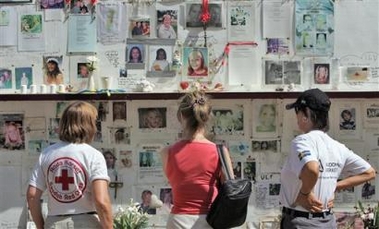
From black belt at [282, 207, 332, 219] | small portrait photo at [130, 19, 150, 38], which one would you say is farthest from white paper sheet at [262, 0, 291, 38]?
black belt at [282, 207, 332, 219]

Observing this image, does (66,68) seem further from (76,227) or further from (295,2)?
(76,227)

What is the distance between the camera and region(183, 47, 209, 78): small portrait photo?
19.6 feet

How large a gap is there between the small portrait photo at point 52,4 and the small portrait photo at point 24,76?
616 mm

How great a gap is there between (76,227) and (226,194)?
885 mm

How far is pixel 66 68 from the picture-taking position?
19.8 ft

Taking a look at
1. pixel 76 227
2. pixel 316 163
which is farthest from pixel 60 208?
pixel 316 163

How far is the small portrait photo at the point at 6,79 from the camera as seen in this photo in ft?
19.8

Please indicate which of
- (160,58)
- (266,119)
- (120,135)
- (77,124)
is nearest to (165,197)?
(120,135)

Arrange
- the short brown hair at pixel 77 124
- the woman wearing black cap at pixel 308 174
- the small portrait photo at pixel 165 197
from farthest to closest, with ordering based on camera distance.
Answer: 1. the small portrait photo at pixel 165 197
2. the short brown hair at pixel 77 124
3. the woman wearing black cap at pixel 308 174

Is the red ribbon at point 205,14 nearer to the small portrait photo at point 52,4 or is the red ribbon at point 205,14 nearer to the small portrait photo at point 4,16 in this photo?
the small portrait photo at point 52,4

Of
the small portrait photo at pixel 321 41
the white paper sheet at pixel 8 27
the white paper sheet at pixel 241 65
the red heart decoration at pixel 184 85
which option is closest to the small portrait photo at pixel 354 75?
the small portrait photo at pixel 321 41

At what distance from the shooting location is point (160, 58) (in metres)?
5.99

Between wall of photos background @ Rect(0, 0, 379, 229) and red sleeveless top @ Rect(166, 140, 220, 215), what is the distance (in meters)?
2.17

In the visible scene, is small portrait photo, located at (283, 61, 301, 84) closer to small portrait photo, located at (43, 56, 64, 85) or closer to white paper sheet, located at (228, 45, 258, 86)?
white paper sheet, located at (228, 45, 258, 86)
